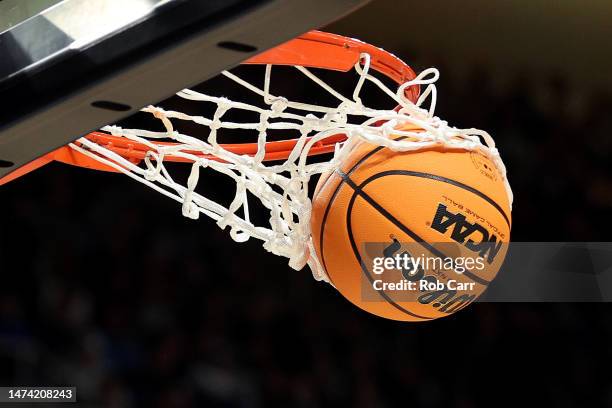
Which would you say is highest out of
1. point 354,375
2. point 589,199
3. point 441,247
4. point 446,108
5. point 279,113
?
point 279,113

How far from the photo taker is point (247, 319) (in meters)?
3.16

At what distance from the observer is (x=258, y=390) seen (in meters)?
3.03

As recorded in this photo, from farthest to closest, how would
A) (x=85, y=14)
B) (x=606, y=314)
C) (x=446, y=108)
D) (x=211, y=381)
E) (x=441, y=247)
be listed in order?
(x=446, y=108)
(x=606, y=314)
(x=211, y=381)
(x=441, y=247)
(x=85, y=14)

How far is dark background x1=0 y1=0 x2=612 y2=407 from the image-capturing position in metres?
2.98

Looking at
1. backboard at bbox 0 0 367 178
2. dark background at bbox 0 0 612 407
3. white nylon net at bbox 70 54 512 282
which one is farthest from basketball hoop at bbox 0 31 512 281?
dark background at bbox 0 0 612 407

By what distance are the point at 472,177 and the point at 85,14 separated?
701 mm

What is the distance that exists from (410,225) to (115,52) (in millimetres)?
625

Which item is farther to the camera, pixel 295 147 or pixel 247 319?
pixel 247 319

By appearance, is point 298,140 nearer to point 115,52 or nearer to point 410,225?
point 410,225

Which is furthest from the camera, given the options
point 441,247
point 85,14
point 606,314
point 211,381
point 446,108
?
point 446,108

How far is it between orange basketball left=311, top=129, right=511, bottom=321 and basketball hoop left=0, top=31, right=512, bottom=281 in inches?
1.2

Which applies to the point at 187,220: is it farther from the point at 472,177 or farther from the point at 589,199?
the point at 472,177

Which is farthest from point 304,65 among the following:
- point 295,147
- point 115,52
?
point 115,52

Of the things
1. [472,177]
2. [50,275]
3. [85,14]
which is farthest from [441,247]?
[50,275]
